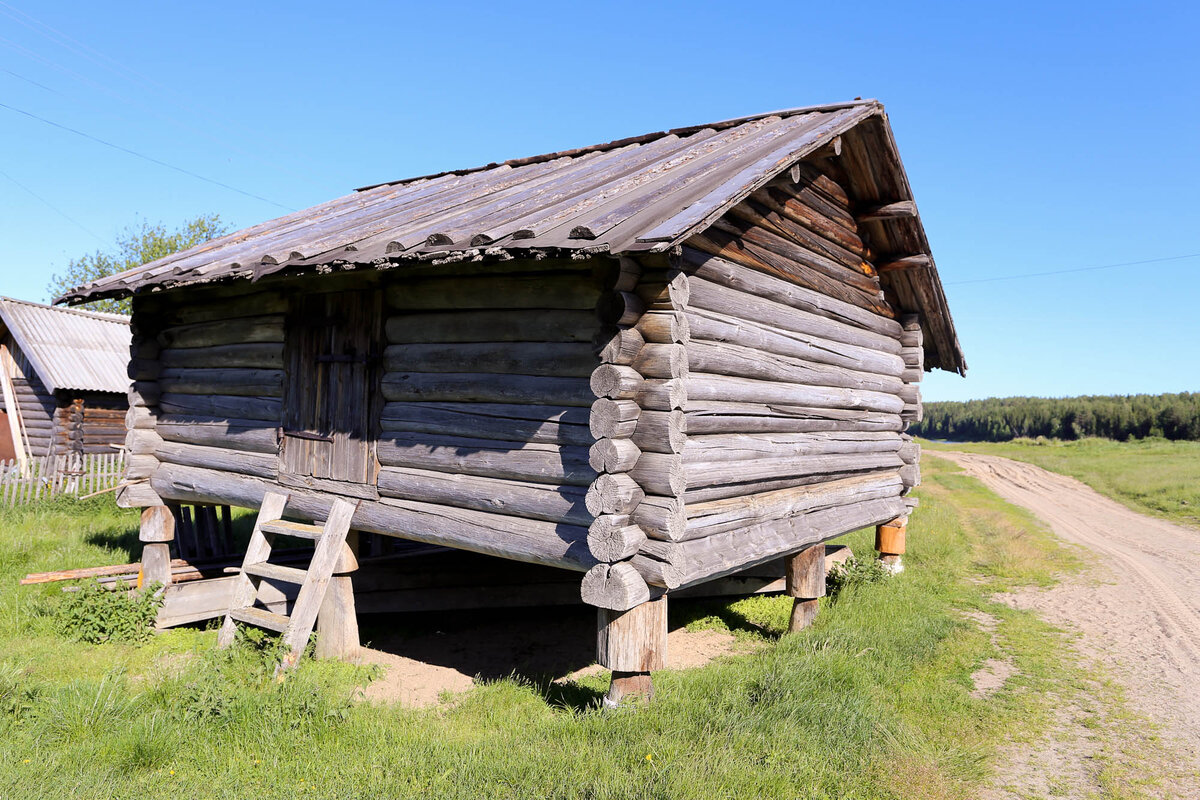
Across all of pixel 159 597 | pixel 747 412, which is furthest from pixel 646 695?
pixel 159 597

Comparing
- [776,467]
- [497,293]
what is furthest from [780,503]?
[497,293]

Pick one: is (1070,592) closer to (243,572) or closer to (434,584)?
(434,584)

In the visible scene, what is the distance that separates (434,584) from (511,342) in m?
3.77

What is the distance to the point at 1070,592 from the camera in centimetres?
1043

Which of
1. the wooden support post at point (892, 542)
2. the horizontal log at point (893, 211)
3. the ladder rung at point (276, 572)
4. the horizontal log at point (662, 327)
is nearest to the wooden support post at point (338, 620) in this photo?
the ladder rung at point (276, 572)

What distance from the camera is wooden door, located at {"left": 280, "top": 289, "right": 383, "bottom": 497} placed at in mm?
6992

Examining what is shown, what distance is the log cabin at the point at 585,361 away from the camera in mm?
5348

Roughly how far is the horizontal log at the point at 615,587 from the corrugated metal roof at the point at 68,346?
59.7ft

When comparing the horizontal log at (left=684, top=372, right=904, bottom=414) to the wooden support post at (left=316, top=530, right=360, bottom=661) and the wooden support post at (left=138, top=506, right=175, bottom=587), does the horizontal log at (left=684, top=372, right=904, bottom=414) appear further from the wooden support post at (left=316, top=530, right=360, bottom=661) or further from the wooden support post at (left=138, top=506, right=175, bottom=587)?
the wooden support post at (left=138, top=506, right=175, bottom=587)

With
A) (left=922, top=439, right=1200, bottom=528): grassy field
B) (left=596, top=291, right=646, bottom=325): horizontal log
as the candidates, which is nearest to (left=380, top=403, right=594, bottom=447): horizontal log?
(left=596, top=291, right=646, bottom=325): horizontal log

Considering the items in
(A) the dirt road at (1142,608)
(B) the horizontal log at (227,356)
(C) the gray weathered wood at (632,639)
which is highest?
(B) the horizontal log at (227,356)

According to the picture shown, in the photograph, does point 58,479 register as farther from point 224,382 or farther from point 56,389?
point 224,382

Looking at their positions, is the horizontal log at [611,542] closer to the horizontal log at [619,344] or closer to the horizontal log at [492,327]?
the horizontal log at [619,344]

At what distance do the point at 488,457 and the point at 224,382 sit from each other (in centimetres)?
389
